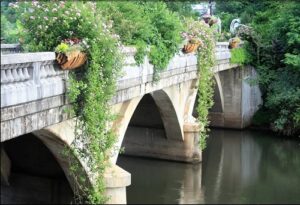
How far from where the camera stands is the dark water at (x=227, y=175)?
1335cm

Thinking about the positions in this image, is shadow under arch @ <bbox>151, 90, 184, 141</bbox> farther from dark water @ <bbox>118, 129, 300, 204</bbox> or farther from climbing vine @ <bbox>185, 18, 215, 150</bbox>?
dark water @ <bbox>118, 129, 300, 204</bbox>

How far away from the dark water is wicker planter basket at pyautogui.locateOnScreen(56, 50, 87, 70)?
6.13 meters

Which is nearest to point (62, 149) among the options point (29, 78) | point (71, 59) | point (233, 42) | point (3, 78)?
point (71, 59)

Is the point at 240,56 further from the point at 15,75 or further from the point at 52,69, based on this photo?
the point at 15,75

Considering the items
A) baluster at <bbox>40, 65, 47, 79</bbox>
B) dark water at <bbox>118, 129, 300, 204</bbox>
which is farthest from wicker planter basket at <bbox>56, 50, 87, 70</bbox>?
dark water at <bbox>118, 129, 300, 204</bbox>

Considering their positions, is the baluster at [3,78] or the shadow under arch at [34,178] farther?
the shadow under arch at [34,178]

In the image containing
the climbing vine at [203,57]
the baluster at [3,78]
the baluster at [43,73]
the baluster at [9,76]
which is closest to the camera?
the baluster at [3,78]

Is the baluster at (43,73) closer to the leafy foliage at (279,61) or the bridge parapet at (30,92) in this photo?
the bridge parapet at (30,92)

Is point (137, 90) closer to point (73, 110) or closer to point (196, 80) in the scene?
point (73, 110)

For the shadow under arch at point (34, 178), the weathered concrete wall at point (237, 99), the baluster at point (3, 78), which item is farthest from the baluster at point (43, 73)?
the weathered concrete wall at point (237, 99)

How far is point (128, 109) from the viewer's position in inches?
437

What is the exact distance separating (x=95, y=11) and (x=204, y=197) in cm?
706

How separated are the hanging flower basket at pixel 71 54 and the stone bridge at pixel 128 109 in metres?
0.13

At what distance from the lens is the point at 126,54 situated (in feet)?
31.1
